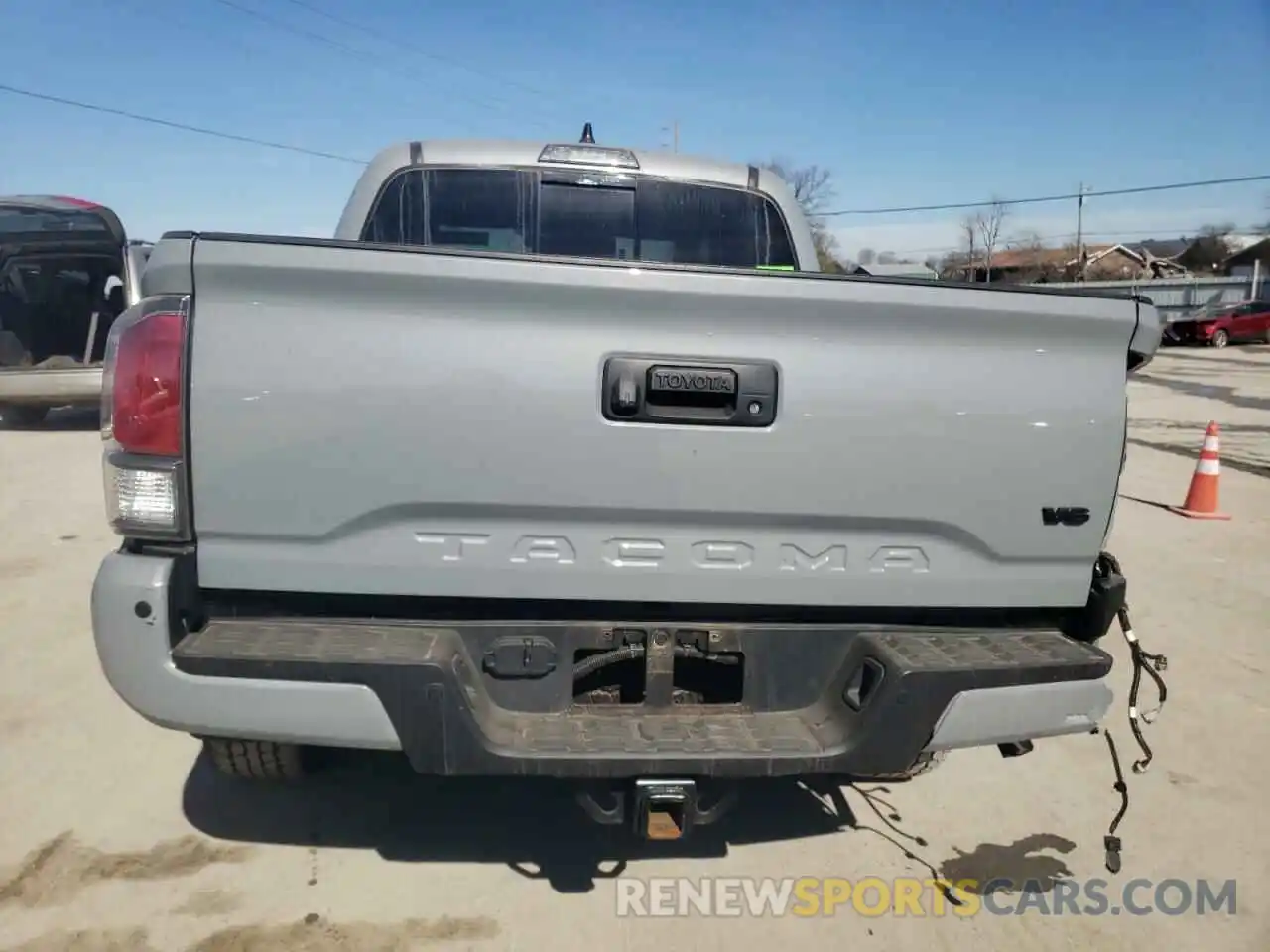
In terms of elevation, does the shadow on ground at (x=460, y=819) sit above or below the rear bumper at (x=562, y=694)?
below

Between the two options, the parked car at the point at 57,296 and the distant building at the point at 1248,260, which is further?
the distant building at the point at 1248,260

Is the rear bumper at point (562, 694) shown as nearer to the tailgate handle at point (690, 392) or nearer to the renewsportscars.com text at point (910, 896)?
Answer: the tailgate handle at point (690, 392)

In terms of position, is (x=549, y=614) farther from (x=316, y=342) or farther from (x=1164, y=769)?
(x=1164, y=769)

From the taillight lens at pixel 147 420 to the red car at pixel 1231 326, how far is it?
38.6 m

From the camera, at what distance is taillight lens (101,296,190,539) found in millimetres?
2117

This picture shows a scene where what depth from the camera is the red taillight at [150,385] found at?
83.3 inches

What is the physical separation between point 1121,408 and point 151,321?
2.39 m

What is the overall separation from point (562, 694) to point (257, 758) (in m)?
1.04

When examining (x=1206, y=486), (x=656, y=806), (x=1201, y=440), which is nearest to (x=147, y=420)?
(x=656, y=806)

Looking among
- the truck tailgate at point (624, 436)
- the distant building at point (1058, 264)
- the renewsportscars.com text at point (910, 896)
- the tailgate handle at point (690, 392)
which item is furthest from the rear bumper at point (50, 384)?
the distant building at point (1058, 264)

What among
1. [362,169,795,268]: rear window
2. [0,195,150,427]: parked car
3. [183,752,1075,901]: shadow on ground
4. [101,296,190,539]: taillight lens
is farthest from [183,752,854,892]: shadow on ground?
[0,195,150,427]: parked car

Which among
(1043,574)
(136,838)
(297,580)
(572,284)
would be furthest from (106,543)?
(1043,574)

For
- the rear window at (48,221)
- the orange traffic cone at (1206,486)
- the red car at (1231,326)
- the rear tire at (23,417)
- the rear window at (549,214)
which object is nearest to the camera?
the rear window at (549,214)

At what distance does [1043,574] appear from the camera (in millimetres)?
2496
